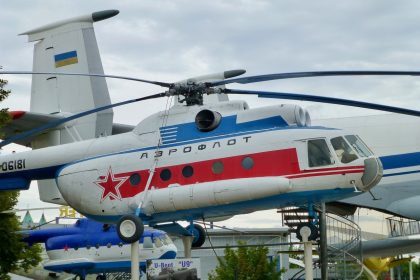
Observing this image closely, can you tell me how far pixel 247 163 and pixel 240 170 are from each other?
9.3 inches

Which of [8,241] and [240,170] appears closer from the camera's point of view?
[240,170]

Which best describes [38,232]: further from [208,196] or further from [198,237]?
[208,196]

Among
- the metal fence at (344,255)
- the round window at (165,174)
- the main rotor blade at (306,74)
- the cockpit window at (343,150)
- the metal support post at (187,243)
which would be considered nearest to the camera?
the main rotor blade at (306,74)

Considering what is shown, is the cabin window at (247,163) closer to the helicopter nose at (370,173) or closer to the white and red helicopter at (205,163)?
the white and red helicopter at (205,163)

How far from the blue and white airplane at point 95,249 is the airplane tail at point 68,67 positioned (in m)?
7.85

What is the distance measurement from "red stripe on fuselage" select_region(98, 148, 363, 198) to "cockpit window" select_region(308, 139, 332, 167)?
6.7 inches

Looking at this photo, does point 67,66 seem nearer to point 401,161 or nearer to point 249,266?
point 249,266

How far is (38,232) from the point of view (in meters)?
33.0

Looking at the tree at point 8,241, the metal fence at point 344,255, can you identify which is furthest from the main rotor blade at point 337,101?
the tree at point 8,241

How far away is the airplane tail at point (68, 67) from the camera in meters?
25.5

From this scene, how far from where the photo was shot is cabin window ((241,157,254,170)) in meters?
17.5

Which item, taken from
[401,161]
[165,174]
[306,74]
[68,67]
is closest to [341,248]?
[401,161]

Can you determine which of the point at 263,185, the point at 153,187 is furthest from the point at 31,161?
the point at 263,185

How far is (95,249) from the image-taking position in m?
32.5
